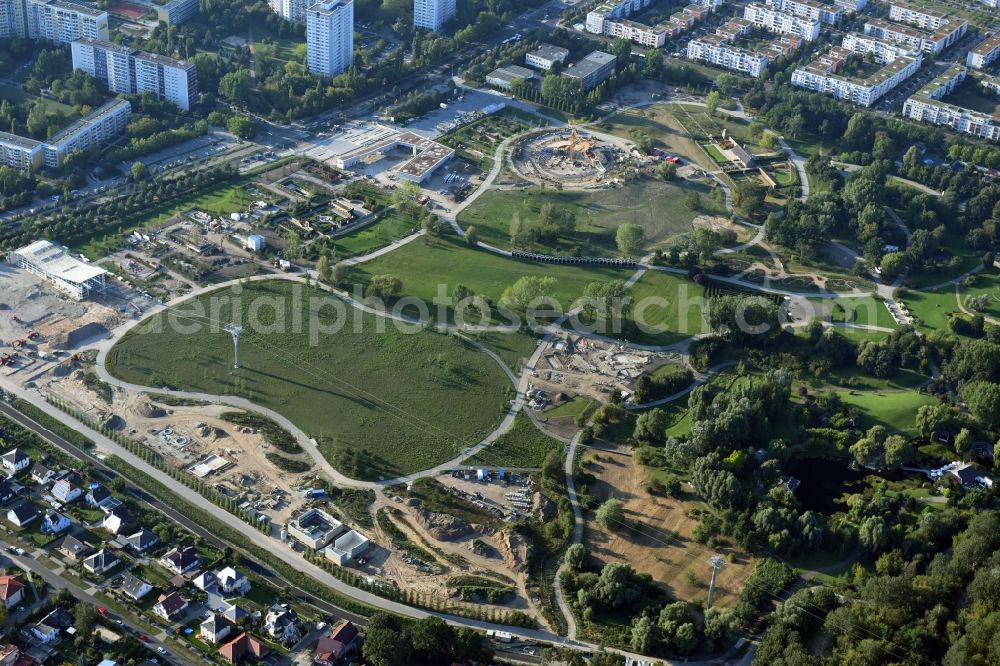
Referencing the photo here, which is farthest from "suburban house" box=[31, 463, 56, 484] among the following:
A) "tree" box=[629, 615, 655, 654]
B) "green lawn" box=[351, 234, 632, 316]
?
"tree" box=[629, 615, 655, 654]

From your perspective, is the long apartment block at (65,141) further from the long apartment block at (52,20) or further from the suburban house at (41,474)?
the suburban house at (41,474)

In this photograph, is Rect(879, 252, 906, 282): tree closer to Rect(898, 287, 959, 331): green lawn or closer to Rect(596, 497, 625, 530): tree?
Rect(898, 287, 959, 331): green lawn

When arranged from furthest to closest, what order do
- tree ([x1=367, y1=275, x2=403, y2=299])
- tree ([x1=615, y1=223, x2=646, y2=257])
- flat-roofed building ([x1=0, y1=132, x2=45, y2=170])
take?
flat-roofed building ([x1=0, y1=132, x2=45, y2=170]) → tree ([x1=615, y1=223, x2=646, y2=257]) → tree ([x1=367, y1=275, x2=403, y2=299])

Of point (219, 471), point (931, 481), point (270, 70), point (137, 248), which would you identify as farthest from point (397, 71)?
point (931, 481)

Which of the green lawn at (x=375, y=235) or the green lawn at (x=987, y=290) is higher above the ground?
the green lawn at (x=375, y=235)

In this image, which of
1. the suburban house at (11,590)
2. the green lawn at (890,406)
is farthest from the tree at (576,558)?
the suburban house at (11,590)

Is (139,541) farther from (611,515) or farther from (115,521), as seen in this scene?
(611,515)

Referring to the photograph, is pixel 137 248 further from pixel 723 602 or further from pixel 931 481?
pixel 931 481

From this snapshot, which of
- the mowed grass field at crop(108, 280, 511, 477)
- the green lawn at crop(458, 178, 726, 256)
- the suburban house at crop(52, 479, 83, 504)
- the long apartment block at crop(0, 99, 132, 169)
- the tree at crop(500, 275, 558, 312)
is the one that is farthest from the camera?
the long apartment block at crop(0, 99, 132, 169)
